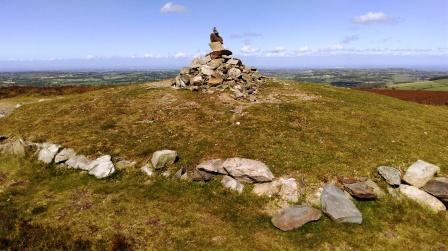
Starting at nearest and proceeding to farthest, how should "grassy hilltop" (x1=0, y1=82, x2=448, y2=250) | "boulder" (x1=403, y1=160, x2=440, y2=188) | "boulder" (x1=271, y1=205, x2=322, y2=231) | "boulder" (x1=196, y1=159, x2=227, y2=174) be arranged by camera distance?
"grassy hilltop" (x1=0, y1=82, x2=448, y2=250)
"boulder" (x1=271, y1=205, x2=322, y2=231)
"boulder" (x1=403, y1=160, x2=440, y2=188)
"boulder" (x1=196, y1=159, x2=227, y2=174)

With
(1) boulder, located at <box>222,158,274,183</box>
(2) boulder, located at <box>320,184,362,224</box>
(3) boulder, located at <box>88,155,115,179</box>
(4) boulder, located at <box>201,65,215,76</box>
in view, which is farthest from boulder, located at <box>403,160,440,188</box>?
(4) boulder, located at <box>201,65,215,76</box>

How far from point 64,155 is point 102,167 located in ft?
12.7

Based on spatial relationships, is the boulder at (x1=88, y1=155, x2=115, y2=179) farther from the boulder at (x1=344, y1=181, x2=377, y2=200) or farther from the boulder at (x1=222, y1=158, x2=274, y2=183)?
the boulder at (x1=344, y1=181, x2=377, y2=200)

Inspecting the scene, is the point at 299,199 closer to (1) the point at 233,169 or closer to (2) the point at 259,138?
(1) the point at 233,169

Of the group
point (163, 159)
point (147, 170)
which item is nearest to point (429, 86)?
point (163, 159)

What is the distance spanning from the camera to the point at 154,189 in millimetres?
21000

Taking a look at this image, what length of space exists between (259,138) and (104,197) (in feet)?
36.9

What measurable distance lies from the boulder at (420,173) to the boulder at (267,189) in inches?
303

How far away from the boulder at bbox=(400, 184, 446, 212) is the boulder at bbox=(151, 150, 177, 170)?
14.0m

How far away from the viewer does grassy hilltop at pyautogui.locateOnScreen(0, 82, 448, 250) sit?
54.2 feet

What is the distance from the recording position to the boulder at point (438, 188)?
62.9 feet

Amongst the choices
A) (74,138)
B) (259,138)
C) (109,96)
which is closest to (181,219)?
(259,138)

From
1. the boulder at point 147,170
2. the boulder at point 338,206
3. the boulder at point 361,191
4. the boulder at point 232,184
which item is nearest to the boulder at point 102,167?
the boulder at point 147,170

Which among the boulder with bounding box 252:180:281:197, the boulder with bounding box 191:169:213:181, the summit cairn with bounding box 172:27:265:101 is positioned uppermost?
the summit cairn with bounding box 172:27:265:101
